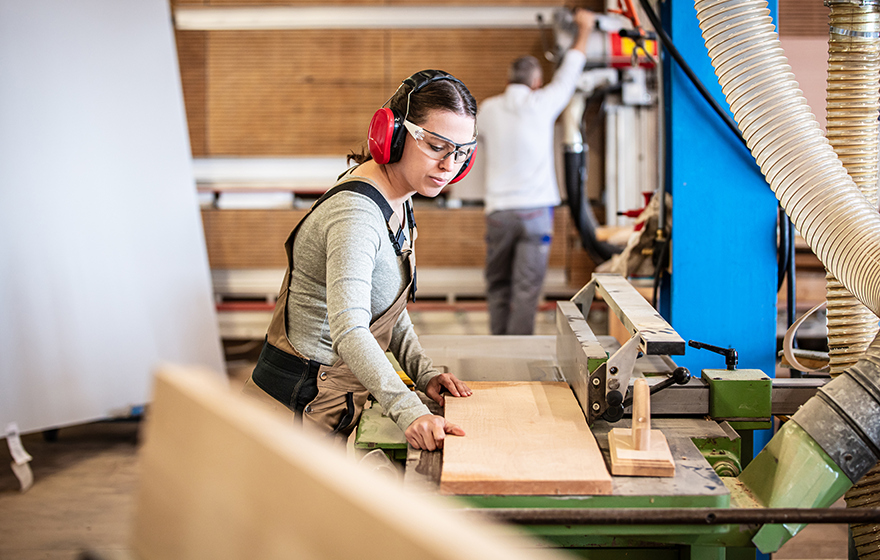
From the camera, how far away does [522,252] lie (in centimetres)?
406

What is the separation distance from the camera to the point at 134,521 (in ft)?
3.03

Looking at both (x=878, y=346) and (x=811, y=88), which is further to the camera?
(x=811, y=88)

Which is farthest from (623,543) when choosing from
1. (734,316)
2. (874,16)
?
(874,16)

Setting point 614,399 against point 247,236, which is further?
point 247,236

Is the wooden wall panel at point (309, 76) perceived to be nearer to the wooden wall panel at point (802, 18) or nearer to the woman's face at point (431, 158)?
the wooden wall panel at point (802, 18)

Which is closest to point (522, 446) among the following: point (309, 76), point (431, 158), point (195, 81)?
point (431, 158)

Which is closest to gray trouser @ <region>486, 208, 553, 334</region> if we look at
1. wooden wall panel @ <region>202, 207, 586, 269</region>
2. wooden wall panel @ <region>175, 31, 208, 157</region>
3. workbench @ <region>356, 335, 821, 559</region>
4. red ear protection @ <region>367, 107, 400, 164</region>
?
wooden wall panel @ <region>202, 207, 586, 269</region>

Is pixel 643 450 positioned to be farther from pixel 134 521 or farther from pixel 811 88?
pixel 811 88

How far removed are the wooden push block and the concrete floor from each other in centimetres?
156

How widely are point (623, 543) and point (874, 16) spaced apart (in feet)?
4.54

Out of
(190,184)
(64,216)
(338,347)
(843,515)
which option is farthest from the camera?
(190,184)

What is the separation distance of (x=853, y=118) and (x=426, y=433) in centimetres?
130

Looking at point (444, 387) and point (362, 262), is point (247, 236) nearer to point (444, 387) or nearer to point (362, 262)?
point (444, 387)

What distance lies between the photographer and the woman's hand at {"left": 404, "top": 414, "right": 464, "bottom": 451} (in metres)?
1.29
